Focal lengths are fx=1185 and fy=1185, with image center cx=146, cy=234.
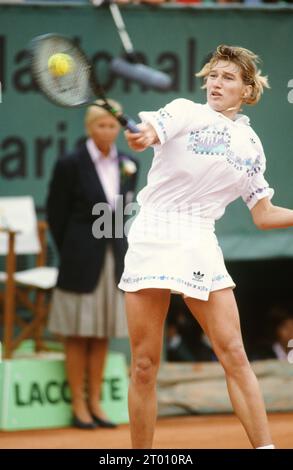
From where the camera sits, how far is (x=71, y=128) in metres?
8.61

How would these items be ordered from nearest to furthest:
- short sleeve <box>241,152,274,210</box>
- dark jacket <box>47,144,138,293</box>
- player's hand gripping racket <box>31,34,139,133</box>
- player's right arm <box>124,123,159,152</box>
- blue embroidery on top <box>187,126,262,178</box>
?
player's right arm <box>124,123,159,152</box>
player's hand gripping racket <box>31,34,139,133</box>
blue embroidery on top <box>187,126,262,178</box>
short sleeve <box>241,152,274,210</box>
dark jacket <box>47,144,138,293</box>

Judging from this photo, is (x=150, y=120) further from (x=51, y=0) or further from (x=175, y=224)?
(x=51, y=0)

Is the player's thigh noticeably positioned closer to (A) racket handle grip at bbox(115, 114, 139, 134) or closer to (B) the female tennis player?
(B) the female tennis player

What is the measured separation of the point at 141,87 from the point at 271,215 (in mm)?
3533

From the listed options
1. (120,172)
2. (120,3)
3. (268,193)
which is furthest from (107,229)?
(268,193)

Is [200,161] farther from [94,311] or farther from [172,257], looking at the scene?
[94,311]

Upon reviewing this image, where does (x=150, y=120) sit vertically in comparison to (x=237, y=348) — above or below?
above

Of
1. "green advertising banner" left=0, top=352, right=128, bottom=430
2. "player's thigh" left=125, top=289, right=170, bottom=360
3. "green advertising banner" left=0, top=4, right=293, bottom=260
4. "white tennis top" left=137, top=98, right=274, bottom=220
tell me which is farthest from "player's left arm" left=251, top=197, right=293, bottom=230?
"green advertising banner" left=0, top=4, right=293, bottom=260

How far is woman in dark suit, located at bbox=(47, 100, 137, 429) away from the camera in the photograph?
24.5ft

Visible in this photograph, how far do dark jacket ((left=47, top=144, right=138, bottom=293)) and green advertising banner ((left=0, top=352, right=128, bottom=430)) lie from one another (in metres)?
0.61

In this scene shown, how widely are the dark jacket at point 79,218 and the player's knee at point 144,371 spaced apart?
2.45 meters

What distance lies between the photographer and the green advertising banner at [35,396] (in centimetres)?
762

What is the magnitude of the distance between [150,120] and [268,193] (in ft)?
2.78
